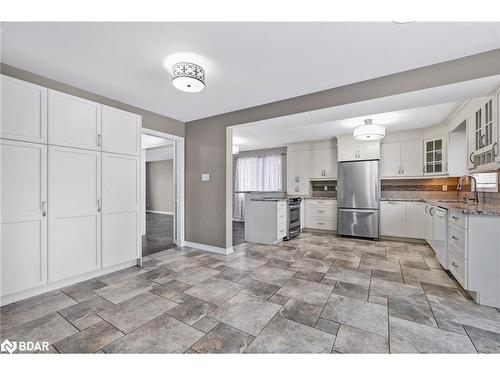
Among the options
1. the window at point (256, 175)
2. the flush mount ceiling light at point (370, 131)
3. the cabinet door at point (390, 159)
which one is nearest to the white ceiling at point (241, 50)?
the flush mount ceiling light at point (370, 131)

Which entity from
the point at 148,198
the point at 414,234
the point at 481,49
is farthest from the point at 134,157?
the point at 148,198

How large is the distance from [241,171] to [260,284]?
547cm

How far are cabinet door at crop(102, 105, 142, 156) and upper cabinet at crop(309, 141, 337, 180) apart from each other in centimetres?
435

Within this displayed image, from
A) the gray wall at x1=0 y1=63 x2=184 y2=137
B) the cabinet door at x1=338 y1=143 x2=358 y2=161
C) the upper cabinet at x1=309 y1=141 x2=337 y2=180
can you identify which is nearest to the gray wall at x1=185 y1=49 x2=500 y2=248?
the gray wall at x1=0 y1=63 x2=184 y2=137

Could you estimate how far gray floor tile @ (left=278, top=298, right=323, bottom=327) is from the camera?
5.91ft

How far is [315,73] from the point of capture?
2.37 metres

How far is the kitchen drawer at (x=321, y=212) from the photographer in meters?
5.34

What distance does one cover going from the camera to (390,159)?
4.90 m

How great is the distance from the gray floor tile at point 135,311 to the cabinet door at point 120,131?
Answer: 1.90 metres

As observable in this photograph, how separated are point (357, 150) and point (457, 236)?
295 cm

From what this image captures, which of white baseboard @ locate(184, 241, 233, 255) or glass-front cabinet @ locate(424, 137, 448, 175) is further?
glass-front cabinet @ locate(424, 137, 448, 175)

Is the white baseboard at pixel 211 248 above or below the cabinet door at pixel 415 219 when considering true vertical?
below

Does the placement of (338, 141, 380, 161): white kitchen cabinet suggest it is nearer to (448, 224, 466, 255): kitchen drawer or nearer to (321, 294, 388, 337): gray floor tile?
(448, 224, 466, 255): kitchen drawer

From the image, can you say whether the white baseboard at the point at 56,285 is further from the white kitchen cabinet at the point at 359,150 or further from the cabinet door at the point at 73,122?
the white kitchen cabinet at the point at 359,150
